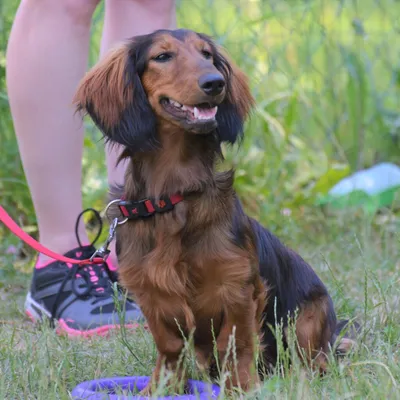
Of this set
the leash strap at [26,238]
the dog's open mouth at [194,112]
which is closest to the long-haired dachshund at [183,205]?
the dog's open mouth at [194,112]

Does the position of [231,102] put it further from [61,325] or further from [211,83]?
[61,325]

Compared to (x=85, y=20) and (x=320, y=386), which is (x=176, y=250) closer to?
(x=320, y=386)

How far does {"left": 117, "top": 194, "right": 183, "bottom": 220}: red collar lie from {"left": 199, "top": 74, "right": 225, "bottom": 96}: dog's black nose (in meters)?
0.32

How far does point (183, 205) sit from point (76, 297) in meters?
0.89

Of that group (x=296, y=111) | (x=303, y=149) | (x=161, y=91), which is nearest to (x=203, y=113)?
(x=161, y=91)

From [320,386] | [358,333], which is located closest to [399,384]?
[320,386]

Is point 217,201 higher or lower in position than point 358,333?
higher

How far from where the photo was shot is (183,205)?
7.48 ft

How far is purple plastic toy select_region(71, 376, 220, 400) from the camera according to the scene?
6.66ft

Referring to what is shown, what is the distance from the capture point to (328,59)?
4.96 metres

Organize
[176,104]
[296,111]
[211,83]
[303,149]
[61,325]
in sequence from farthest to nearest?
[296,111] → [303,149] → [61,325] → [176,104] → [211,83]

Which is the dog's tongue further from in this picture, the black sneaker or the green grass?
the black sneaker

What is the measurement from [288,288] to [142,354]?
1.58 ft

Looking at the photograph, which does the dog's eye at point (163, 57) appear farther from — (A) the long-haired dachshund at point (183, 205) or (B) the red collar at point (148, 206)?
(B) the red collar at point (148, 206)
